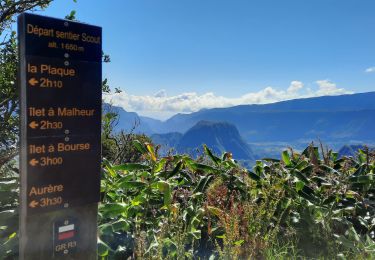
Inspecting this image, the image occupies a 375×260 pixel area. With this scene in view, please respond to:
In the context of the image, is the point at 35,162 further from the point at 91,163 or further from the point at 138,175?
the point at 138,175

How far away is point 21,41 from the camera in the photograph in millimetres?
2707

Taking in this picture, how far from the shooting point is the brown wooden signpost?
273cm

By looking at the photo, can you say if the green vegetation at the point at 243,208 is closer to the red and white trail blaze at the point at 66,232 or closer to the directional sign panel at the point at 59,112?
the red and white trail blaze at the point at 66,232

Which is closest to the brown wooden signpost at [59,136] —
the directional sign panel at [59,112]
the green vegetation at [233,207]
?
the directional sign panel at [59,112]

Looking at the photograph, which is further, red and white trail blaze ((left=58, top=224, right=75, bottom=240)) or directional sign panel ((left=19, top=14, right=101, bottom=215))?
red and white trail blaze ((left=58, top=224, right=75, bottom=240))

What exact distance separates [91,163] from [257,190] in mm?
2396

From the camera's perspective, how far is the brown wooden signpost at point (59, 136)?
2730mm

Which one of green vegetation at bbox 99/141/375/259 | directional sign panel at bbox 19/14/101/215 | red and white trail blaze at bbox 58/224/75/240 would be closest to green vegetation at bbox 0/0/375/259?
green vegetation at bbox 99/141/375/259

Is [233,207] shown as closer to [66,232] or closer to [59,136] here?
[66,232]

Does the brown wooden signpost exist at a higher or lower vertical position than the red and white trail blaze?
higher

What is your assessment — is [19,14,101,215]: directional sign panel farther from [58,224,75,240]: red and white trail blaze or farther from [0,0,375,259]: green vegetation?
[0,0,375,259]: green vegetation

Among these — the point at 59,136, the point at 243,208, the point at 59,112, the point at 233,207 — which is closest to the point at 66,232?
the point at 59,136

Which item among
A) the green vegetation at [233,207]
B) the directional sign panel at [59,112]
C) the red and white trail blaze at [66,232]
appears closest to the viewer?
the directional sign panel at [59,112]

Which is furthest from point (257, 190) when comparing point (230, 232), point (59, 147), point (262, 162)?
point (59, 147)
